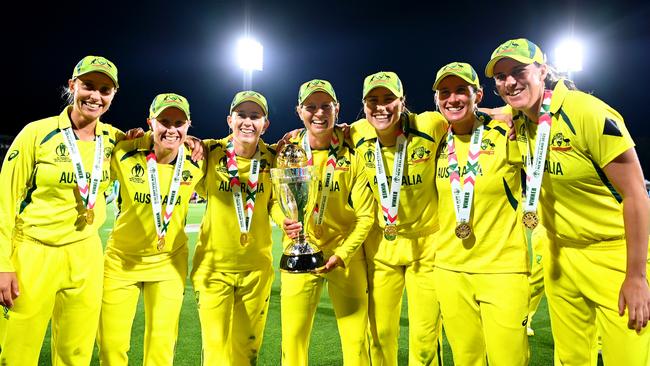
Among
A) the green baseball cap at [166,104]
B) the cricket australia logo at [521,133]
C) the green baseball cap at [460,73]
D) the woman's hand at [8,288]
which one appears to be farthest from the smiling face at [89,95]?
the cricket australia logo at [521,133]

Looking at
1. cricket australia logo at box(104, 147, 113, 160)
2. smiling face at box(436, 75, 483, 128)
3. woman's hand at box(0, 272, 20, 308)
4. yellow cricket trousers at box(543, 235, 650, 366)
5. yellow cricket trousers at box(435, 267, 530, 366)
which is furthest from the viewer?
cricket australia logo at box(104, 147, 113, 160)

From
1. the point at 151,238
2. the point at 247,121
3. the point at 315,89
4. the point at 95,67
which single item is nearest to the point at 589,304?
the point at 315,89

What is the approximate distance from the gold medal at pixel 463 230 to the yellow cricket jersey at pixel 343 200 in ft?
2.42

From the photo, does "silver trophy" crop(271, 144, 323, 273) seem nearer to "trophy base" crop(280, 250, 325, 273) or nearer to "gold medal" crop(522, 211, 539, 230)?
"trophy base" crop(280, 250, 325, 273)

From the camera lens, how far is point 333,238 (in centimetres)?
346

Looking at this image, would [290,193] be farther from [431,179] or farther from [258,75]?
[258,75]

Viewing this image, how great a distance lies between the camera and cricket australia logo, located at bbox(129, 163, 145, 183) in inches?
130

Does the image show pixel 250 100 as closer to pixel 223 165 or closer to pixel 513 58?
pixel 223 165

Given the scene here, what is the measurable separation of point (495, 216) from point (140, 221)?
2.33 meters

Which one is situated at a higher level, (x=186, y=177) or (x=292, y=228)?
(x=186, y=177)

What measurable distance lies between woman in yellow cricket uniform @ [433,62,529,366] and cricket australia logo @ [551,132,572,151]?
0.26 metres

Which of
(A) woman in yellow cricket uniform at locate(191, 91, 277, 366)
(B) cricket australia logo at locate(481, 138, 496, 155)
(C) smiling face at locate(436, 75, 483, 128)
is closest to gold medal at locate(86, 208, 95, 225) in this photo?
(A) woman in yellow cricket uniform at locate(191, 91, 277, 366)

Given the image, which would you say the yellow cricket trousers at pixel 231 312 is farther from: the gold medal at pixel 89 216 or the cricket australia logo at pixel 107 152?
the cricket australia logo at pixel 107 152

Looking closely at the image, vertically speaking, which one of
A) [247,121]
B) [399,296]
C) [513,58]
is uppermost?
[513,58]
